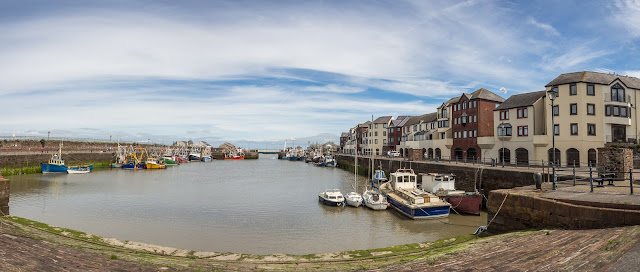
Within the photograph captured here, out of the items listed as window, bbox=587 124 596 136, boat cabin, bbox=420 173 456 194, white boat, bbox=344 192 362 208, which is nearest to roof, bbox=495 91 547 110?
window, bbox=587 124 596 136

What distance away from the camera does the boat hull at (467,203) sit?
89.7 ft

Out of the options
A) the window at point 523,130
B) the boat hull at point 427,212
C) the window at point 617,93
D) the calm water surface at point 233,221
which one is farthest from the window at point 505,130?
the boat hull at point 427,212

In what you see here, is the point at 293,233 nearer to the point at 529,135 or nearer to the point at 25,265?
the point at 25,265

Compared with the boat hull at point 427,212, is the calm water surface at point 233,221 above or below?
below

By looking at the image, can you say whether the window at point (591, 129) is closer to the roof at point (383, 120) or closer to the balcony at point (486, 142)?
the balcony at point (486, 142)

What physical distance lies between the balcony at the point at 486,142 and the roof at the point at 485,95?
24.2 feet

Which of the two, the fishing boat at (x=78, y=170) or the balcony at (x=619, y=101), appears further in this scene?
the fishing boat at (x=78, y=170)

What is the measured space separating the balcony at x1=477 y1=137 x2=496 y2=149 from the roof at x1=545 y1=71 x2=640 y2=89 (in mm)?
10695

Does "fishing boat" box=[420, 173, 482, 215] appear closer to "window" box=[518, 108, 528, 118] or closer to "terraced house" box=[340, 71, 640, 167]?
"terraced house" box=[340, 71, 640, 167]

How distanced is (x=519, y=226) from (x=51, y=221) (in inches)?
1185

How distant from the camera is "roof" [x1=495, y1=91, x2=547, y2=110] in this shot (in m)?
45.1

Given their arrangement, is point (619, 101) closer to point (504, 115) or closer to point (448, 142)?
point (504, 115)

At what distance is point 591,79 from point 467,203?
25733 mm

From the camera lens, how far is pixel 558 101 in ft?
133
